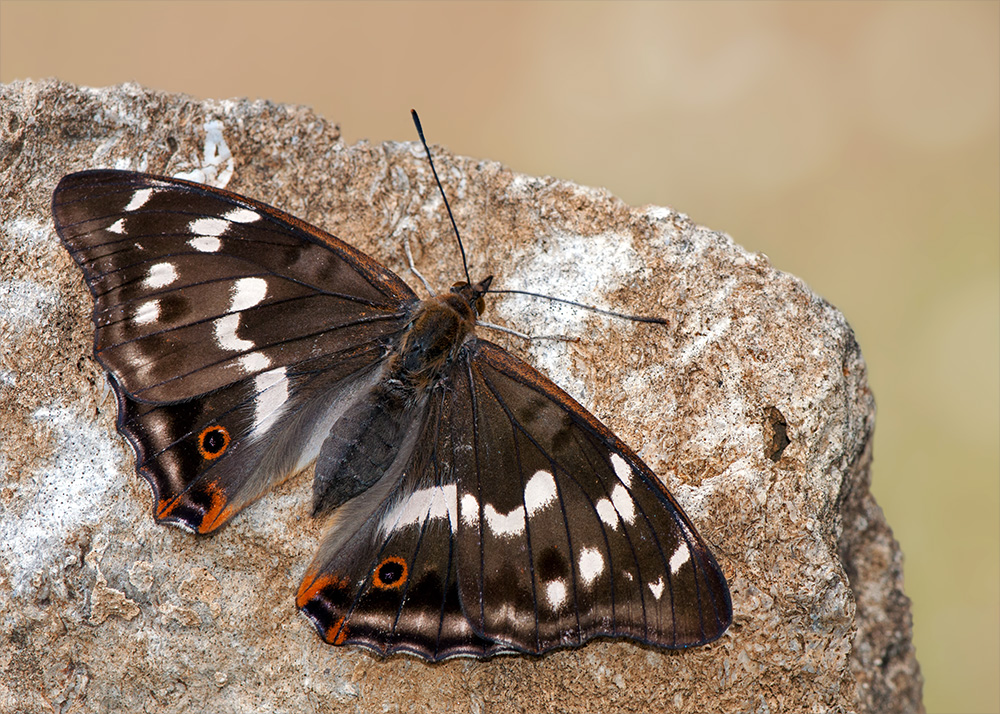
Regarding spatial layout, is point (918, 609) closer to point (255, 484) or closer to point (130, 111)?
point (255, 484)

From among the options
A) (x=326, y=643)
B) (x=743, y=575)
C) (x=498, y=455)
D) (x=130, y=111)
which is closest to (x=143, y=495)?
(x=326, y=643)

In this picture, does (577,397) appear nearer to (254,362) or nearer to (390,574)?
(390,574)

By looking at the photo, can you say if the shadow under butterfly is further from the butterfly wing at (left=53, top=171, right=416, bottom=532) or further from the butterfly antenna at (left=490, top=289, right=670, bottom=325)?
the butterfly antenna at (left=490, top=289, right=670, bottom=325)

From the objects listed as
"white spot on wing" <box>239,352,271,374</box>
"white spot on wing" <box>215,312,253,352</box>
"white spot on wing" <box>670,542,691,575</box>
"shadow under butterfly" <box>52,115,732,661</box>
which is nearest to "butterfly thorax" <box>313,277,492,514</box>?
"shadow under butterfly" <box>52,115,732,661</box>

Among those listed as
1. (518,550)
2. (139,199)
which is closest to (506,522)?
(518,550)

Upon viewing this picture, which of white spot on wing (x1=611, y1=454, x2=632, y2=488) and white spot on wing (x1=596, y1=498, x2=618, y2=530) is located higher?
white spot on wing (x1=611, y1=454, x2=632, y2=488)

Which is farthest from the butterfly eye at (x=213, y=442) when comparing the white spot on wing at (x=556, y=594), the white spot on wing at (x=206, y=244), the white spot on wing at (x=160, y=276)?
the white spot on wing at (x=556, y=594)
